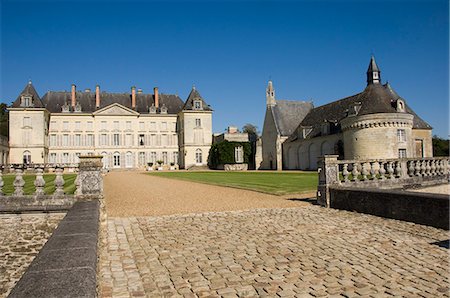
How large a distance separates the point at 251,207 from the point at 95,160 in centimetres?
382

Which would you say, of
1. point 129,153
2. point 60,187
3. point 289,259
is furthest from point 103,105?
point 289,259

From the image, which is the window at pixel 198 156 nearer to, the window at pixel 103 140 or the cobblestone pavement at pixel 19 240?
the window at pixel 103 140

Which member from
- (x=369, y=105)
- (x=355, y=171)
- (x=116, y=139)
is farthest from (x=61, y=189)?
(x=116, y=139)

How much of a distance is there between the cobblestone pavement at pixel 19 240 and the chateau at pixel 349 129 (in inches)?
974

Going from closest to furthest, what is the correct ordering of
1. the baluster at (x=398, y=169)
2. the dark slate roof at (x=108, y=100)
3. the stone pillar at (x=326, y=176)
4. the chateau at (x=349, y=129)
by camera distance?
the stone pillar at (x=326, y=176)
the baluster at (x=398, y=169)
the chateau at (x=349, y=129)
the dark slate roof at (x=108, y=100)

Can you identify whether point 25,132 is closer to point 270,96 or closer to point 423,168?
point 270,96

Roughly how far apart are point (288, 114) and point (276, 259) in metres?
38.3

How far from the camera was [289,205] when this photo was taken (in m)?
8.77

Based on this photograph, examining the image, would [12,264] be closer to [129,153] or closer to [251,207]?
[251,207]

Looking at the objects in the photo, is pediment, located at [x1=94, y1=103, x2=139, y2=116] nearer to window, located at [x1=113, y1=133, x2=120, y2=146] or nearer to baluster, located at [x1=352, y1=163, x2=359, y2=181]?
window, located at [x1=113, y1=133, x2=120, y2=146]

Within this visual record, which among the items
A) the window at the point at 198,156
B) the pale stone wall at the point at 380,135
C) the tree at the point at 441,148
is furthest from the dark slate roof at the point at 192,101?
the tree at the point at 441,148

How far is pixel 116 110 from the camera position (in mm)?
45312

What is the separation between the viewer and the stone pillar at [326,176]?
843 cm

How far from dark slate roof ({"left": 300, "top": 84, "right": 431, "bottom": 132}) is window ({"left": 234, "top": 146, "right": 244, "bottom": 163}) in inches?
404
